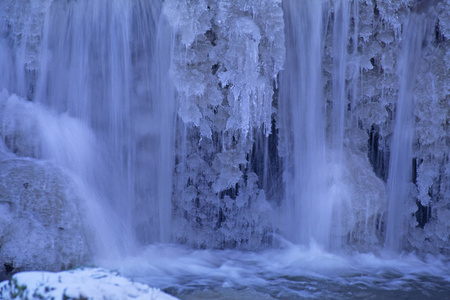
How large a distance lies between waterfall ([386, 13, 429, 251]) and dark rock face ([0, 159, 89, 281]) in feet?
13.6

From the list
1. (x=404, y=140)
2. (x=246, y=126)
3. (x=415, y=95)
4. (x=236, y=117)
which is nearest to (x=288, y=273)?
(x=246, y=126)

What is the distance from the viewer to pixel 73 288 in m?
3.20

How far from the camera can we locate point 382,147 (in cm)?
686

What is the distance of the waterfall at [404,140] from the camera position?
6449mm

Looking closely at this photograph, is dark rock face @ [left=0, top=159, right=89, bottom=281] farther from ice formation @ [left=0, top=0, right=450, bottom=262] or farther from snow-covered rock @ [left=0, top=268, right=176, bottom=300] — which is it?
snow-covered rock @ [left=0, top=268, right=176, bottom=300]

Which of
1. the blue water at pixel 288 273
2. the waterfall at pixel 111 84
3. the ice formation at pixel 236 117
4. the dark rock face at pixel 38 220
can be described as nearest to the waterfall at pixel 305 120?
the ice formation at pixel 236 117

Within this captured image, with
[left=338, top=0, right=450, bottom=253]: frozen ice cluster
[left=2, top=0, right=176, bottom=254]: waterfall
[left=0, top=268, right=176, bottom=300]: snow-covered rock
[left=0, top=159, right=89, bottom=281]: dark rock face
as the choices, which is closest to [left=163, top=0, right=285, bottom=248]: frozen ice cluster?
[left=2, top=0, right=176, bottom=254]: waterfall

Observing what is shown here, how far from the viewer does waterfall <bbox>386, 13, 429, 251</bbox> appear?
254 inches

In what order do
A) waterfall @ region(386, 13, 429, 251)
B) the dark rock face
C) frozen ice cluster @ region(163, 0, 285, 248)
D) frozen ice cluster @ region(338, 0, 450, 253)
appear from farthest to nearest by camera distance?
1. waterfall @ region(386, 13, 429, 251)
2. frozen ice cluster @ region(338, 0, 450, 253)
3. frozen ice cluster @ region(163, 0, 285, 248)
4. the dark rock face

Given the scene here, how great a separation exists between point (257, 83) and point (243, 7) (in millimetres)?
887

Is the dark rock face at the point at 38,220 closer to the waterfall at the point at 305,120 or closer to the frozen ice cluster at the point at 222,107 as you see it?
the frozen ice cluster at the point at 222,107

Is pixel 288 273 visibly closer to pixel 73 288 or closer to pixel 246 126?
pixel 246 126

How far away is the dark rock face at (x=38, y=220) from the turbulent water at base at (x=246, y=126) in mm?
473

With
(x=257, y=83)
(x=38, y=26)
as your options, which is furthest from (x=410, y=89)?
(x=38, y=26)
